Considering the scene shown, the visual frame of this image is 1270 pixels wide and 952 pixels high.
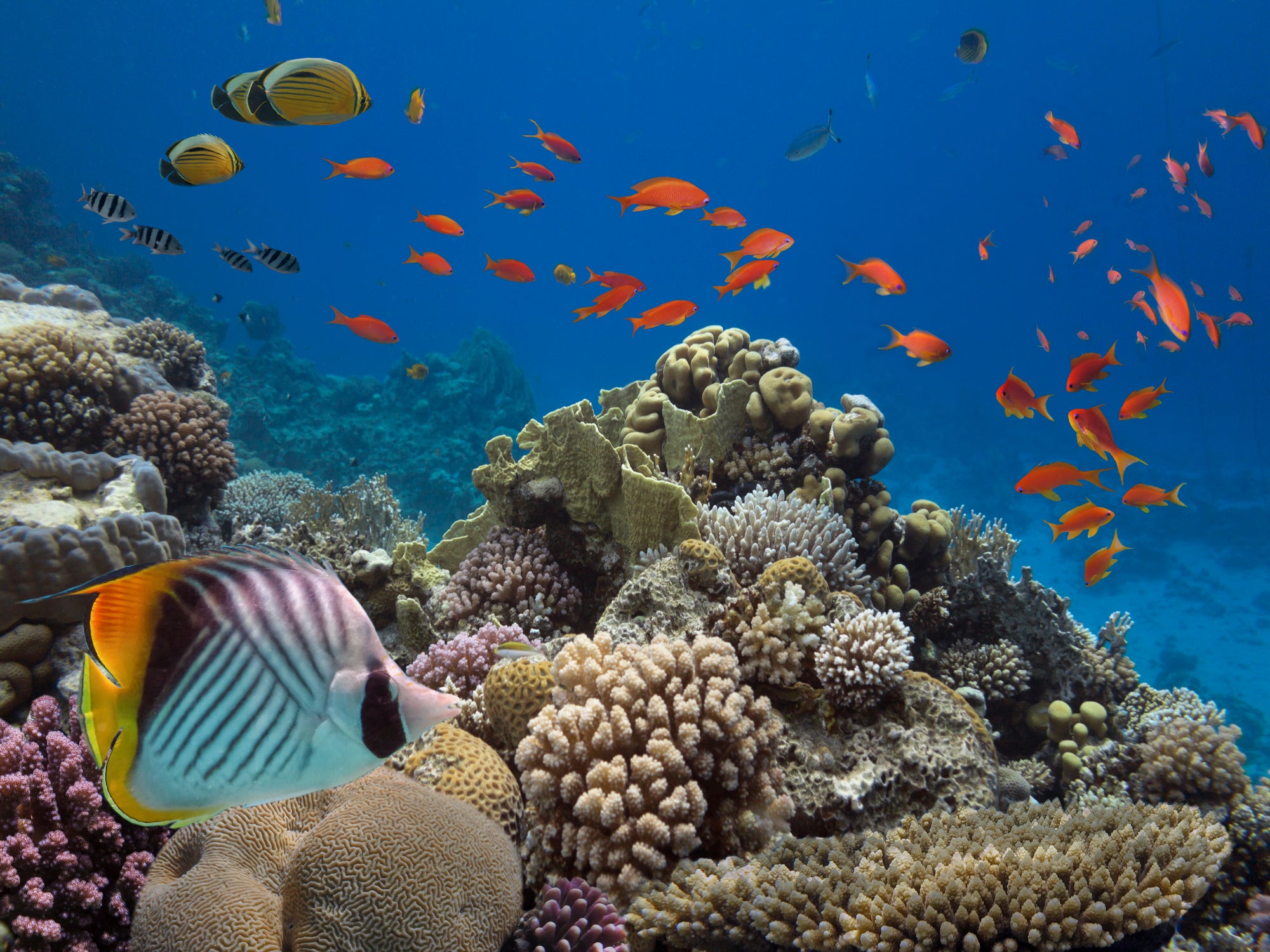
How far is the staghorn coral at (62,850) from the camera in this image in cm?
215

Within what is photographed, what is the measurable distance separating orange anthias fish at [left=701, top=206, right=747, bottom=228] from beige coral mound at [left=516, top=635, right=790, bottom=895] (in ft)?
17.5

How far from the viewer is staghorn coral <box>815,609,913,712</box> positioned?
3.22 m

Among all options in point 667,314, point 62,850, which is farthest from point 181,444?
point 667,314

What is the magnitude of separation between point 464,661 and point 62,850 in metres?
1.94

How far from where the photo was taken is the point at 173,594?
0.93 metres

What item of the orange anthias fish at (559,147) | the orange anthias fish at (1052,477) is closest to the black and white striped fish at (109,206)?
the orange anthias fish at (559,147)

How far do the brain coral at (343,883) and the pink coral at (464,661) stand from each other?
60.5 inches

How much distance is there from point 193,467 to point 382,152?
449 feet

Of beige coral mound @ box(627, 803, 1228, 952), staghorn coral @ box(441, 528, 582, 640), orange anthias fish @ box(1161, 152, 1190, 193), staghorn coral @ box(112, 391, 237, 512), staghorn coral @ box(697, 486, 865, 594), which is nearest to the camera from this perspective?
beige coral mound @ box(627, 803, 1228, 952)

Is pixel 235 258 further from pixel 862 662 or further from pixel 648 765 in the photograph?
pixel 862 662

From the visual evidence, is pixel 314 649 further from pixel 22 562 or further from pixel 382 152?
pixel 382 152

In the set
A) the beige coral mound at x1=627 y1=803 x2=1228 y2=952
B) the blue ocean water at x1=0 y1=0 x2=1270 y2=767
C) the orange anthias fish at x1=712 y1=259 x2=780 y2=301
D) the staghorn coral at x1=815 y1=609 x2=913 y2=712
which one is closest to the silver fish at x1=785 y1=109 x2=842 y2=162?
the orange anthias fish at x1=712 y1=259 x2=780 y2=301

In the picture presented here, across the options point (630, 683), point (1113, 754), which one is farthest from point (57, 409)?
point (1113, 754)

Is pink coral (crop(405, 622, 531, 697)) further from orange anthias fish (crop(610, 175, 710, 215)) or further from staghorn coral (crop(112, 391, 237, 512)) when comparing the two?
orange anthias fish (crop(610, 175, 710, 215))
